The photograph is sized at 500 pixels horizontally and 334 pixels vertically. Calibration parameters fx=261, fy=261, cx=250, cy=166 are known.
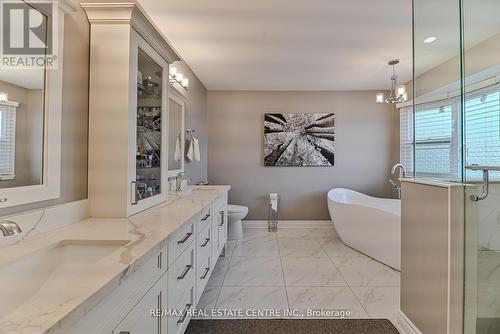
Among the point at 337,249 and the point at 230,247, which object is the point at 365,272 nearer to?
the point at 337,249

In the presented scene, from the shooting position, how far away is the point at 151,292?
3.58 ft

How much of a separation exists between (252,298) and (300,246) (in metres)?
1.55

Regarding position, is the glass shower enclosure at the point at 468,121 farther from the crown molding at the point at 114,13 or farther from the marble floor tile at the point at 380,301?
the crown molding at the point at 114,13

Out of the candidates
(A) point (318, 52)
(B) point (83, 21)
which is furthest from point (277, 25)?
(B) point (83, 21)

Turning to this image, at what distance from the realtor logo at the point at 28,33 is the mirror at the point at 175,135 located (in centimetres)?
145

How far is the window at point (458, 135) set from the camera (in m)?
1.55

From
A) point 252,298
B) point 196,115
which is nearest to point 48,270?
point 252,298

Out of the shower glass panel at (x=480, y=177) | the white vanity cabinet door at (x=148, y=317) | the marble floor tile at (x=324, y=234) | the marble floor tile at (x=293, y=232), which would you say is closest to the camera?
the white vanity cabinet door at (x=148, y=317)

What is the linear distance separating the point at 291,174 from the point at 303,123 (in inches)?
35.2

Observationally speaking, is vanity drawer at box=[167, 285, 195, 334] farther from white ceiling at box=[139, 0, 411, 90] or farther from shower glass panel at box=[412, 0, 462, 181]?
white ceiling at box=[139, 0, 411, 90]

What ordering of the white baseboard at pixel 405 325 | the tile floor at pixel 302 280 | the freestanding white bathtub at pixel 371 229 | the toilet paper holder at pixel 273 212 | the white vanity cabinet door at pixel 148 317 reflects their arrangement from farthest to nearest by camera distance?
the toilet paper holder at pixel 273 212 < the freestanding white bathtub at pixel 371 229 < the tile floor at pixel 302 280 < the white baseboard at pixel 405 325 < the white vanity cabinet door at pixel 148 317

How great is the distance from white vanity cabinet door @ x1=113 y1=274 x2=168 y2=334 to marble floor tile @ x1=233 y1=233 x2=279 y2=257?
83.2 inches

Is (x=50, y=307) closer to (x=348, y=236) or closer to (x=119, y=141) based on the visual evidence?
(x=119, y=141)

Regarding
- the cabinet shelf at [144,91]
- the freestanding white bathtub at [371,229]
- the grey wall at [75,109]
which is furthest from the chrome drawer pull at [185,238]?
the freestanding white bathtub at [371,229]
